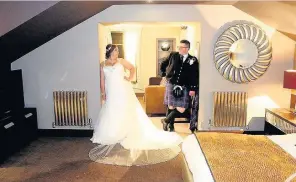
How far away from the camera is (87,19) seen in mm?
4328

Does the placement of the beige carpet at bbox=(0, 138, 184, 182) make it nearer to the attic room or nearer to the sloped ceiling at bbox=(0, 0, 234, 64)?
the attic room

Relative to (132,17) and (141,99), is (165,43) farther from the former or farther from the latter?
(132,17)

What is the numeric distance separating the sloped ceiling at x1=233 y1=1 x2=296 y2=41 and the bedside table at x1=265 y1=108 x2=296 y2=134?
115cm

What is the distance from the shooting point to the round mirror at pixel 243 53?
169 inches

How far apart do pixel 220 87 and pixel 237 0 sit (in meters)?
1.39

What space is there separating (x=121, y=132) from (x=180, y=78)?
1366 mm

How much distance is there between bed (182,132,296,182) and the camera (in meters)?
1.94

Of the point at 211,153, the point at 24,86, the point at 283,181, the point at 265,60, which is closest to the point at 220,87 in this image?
the point at 265,60

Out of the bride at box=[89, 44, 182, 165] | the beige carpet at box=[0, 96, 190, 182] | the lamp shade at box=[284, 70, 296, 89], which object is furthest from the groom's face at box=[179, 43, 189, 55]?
the beige carpet at box=[0, 96, 190, 182]

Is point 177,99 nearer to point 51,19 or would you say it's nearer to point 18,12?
point 51,19

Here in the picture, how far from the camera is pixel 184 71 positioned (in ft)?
14.5

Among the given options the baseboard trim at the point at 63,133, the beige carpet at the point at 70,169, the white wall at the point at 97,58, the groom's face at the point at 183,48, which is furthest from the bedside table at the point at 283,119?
the baseboard trim at the point at 63,133

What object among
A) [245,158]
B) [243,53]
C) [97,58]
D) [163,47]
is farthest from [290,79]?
[163,47]

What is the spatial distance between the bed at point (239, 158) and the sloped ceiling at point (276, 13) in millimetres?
1585
